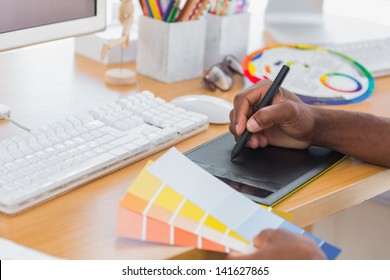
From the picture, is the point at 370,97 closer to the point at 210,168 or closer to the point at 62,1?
the point at 210,168

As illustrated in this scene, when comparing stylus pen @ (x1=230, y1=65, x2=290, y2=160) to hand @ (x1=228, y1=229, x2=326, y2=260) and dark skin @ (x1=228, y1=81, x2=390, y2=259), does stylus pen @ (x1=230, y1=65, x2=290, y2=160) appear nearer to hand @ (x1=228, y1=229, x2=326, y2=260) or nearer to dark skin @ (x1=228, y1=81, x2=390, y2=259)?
dark skin @ (x1=228, y1=81, x2=390, y2=259)

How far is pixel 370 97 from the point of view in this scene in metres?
1.56

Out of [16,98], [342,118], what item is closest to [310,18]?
[342,118]

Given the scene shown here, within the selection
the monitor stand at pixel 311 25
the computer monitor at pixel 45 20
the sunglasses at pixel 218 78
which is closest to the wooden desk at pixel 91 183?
the sunglasses at pixel 218 78

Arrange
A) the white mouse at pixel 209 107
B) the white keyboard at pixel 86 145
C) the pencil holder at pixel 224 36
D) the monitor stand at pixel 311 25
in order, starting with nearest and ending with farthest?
the white keyboard at pixel 86 145
the white mouse at pixel 209 107
the pencil holder at pixel 224 36
the monitor stand at pixel 311 25

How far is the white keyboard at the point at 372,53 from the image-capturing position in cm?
170

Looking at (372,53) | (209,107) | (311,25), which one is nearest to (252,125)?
(209,107)

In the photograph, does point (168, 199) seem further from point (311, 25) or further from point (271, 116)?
point (311, 25)

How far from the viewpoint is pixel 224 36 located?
164 cm

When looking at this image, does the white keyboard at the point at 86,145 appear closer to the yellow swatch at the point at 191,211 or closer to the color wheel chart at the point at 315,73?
the yellow swatch at the point at 191,211

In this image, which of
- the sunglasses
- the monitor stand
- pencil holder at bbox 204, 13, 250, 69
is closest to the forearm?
the sunglasses

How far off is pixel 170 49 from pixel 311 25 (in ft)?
1.86

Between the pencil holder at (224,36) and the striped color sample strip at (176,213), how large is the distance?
2.32 feet
